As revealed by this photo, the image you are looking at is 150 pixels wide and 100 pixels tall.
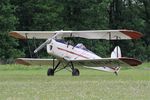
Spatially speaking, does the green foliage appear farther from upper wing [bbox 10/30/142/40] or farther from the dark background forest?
upper wing [bbox 10/30/142/40]

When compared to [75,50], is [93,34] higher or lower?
higher

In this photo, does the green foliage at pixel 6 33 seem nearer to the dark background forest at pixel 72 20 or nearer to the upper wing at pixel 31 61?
the dark background forest at pixel 72 20

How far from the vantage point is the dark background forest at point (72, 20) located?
2552 inches

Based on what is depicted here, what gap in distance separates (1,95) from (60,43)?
1793 cm

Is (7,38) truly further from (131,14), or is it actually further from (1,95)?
(1,95)

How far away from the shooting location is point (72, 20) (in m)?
72.2

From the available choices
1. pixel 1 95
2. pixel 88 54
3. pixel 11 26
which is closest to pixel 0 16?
pixel 11 26

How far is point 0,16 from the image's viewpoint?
212ft

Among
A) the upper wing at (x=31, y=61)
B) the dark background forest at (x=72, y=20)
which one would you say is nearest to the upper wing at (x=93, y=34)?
the upper wing at (x=31, y=61)

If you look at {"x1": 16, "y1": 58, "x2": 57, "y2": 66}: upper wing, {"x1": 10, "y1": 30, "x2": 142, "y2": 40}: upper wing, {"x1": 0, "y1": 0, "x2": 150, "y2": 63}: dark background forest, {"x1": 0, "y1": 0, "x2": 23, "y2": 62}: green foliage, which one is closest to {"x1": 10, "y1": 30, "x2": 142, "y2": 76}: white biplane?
{"x1": 10, "y1": 30, "x2": 142, "y2": 40}: upper wing

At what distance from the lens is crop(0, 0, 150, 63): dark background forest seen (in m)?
64.8

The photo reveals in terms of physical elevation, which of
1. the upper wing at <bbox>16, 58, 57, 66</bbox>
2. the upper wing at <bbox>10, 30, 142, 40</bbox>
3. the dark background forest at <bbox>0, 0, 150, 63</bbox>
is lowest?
Answer: the dark background forest at <bbox>0, 0, 150, 63</bbox>

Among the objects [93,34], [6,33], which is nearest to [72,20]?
[6,33]

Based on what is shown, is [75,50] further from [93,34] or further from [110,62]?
[110,62]
